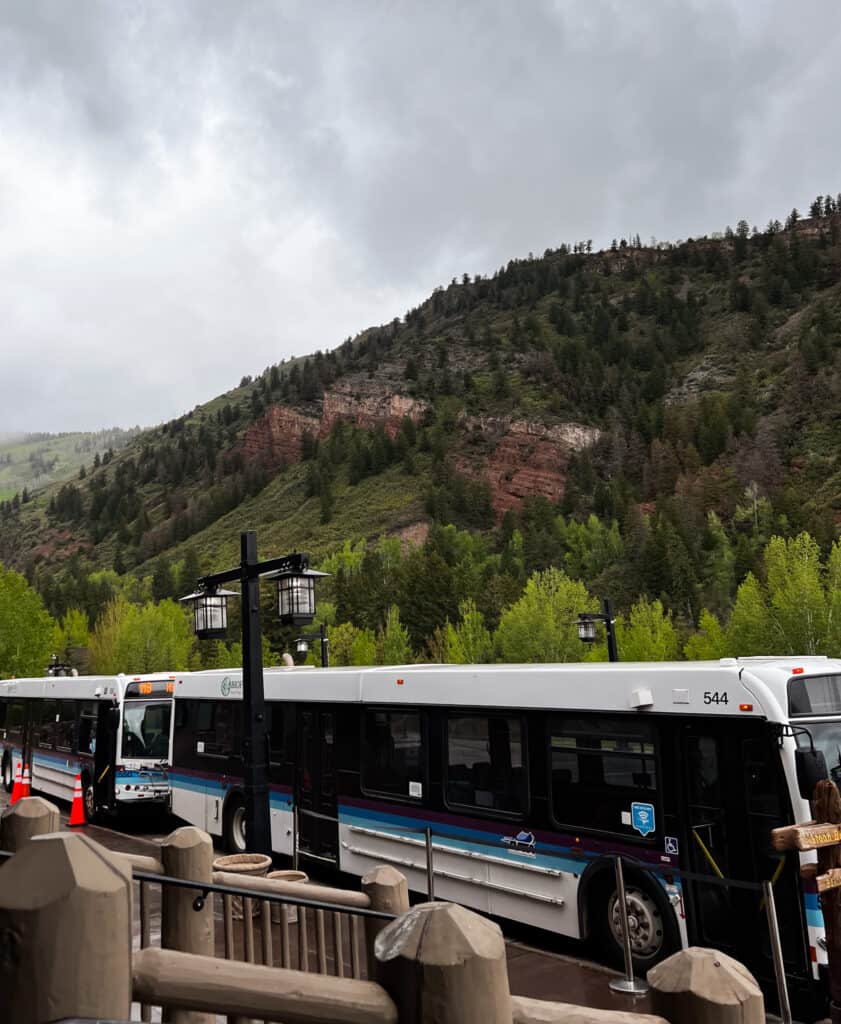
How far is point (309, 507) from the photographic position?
156 metres

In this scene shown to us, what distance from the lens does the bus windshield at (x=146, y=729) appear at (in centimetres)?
1884

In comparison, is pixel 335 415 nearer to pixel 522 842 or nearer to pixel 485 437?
pixel 485 437

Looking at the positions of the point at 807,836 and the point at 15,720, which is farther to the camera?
the point at 15,720

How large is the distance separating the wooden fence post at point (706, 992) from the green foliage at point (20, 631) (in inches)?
1986

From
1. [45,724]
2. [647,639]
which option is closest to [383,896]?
[45,724]

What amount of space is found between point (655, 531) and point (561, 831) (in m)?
91.2

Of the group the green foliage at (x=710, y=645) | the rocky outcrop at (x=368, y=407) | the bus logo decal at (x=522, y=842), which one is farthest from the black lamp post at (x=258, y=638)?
the rocky outcrop at (x=368, y=407)

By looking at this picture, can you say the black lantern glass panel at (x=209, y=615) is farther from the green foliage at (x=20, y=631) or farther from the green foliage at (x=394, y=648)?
the green foliage at (x=394, y=648)

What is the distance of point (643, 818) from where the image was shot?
873 centimetres

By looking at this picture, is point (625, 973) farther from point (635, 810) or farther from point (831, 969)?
point (831, 969)

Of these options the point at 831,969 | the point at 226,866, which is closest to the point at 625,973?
the point at 831,969

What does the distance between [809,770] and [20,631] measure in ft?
155

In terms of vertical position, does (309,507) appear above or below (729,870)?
above

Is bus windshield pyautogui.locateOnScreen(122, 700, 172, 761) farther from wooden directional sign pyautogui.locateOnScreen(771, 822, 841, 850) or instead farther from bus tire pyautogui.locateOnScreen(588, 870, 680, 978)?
wooden directional sign pyautogui.locateOnScreen(771, 822, 841, 850)
